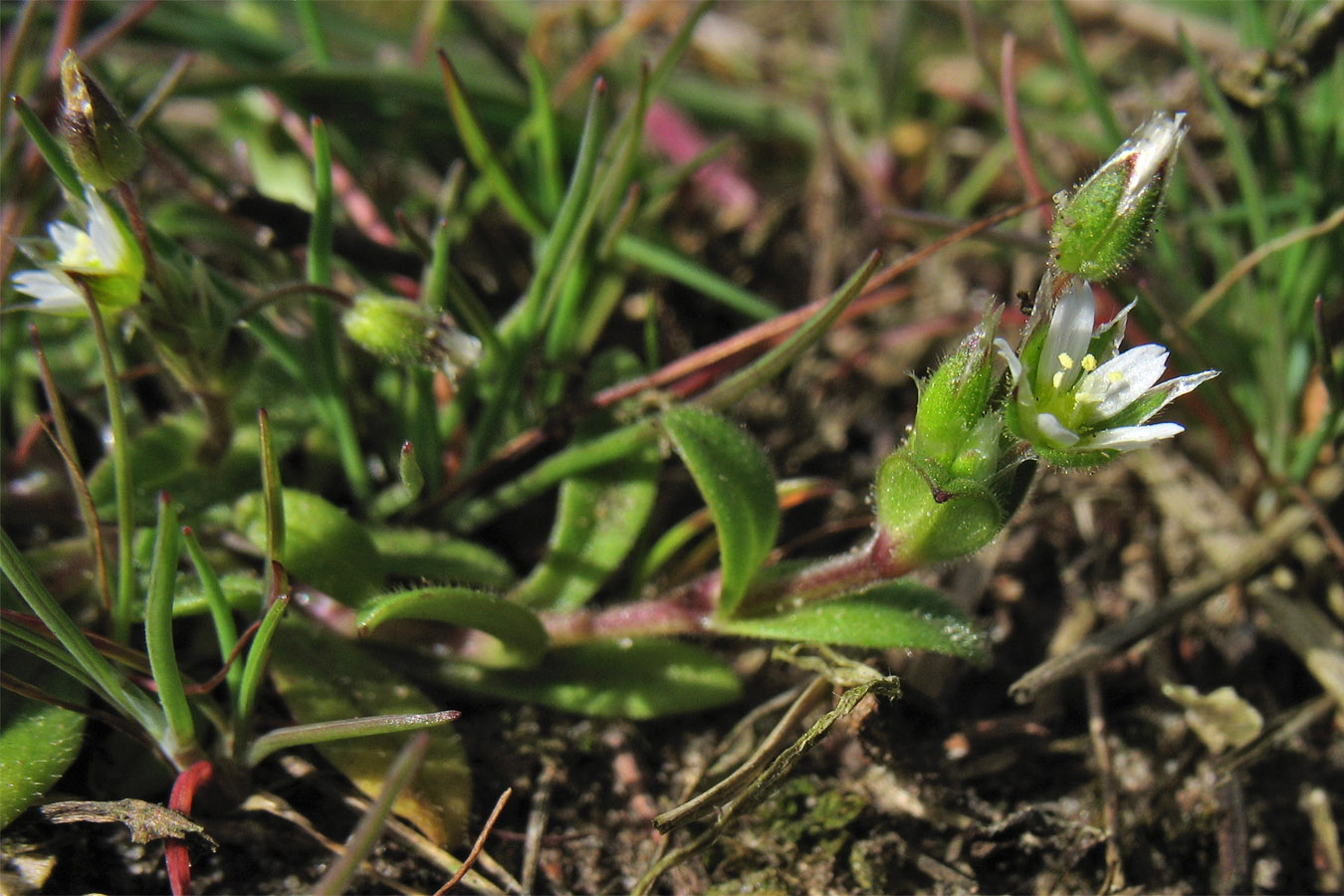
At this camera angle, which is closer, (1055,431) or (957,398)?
(1055,431)

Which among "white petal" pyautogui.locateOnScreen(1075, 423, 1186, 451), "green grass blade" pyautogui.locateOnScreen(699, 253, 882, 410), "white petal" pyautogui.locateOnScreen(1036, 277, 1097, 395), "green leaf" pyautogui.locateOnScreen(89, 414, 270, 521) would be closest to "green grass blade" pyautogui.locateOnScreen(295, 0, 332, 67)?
"green leaf" pyautogui.locateOnScreen(89, 414, 270, 521)

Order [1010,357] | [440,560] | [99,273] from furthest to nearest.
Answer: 1. [440,560]
2. [99,273]
3. [1010,357]

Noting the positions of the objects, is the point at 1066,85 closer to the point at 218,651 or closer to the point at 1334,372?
the point at 1334,372

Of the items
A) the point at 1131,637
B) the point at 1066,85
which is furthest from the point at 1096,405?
the point at 1066,85

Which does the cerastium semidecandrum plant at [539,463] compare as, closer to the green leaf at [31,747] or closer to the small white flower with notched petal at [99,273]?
the small white flower with notched petal at [99,273]

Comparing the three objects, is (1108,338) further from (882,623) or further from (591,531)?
(591,531)

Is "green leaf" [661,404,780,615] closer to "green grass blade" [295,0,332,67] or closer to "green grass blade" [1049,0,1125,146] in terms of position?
"green grass blade" [1049,0,1125,146]

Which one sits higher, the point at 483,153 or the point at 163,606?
the point at 483,153

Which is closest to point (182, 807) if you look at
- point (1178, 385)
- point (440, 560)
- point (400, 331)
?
point (440, 560)
